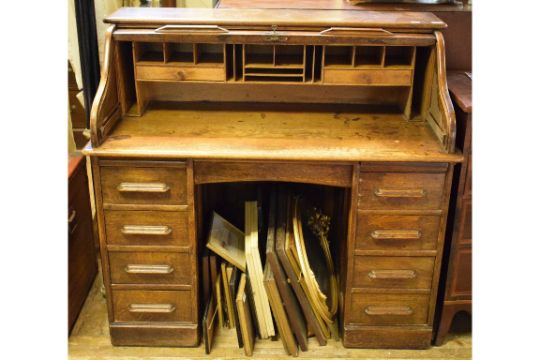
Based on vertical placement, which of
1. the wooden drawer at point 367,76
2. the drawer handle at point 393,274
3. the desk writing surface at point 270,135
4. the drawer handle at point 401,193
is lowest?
the drawer handle at point 393,274

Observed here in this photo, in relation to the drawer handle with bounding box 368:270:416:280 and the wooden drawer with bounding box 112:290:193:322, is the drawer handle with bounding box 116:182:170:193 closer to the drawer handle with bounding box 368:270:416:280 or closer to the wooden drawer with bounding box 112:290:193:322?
the wooden drawer with bounding box 112:290:193:322

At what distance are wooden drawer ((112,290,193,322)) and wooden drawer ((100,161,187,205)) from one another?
0.38 m

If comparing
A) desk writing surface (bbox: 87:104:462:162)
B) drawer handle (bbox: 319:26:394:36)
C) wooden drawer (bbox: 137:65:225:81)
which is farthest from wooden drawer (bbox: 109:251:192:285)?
drawer handle (bbox: 319:26:394:36)

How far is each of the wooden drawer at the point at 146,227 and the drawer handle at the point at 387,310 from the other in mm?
716

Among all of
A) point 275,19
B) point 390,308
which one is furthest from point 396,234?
point 275,19

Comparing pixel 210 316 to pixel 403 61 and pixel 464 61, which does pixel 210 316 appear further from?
pixel 464 61

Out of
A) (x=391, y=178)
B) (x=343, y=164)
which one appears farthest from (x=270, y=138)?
(x=391, y=178)

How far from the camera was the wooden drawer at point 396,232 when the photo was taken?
195cm

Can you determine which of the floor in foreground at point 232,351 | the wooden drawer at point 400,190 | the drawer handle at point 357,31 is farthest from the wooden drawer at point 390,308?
the drawer handle at point 357,31

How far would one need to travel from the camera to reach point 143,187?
1.91m

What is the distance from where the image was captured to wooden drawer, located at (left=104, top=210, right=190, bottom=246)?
1.96 m

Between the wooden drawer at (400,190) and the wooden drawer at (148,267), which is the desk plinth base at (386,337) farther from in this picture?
the wooden drawer at (148,267)

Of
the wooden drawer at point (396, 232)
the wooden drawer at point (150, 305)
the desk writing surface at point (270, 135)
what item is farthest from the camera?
the wooden drawer at point (150, 305)

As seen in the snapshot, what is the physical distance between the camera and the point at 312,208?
244cm
